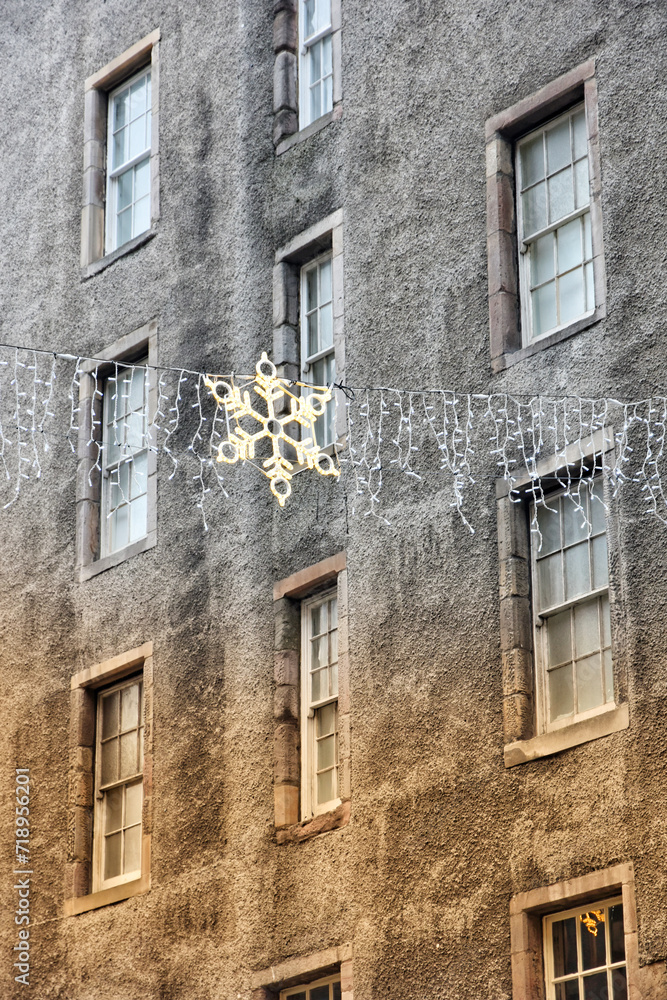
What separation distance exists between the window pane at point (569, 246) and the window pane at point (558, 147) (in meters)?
0.57

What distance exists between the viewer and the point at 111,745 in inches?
798

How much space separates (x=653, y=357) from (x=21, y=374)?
9.46m

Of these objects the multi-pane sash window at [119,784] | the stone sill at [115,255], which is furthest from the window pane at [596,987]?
the stone sill at [115,255]

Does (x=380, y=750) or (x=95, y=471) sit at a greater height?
(x=95, y=471)

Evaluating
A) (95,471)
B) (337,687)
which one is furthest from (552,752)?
(95,471)

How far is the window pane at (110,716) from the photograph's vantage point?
2031 cm

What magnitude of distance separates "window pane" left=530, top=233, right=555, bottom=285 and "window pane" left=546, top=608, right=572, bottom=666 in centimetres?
298

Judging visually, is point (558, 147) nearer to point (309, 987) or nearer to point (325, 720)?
point (325, 720)

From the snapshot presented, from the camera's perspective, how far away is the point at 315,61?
20391mm

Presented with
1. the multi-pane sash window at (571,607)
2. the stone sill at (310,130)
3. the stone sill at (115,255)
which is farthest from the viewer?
the stone sill at (115,255)

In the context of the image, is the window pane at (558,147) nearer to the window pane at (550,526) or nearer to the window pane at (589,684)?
the window pane at (550,526)

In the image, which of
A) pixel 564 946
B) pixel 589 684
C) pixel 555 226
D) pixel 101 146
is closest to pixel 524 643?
pixel 589 684

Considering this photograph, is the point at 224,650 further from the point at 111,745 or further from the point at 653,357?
the point at 653,357

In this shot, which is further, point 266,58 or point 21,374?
point 21,374
